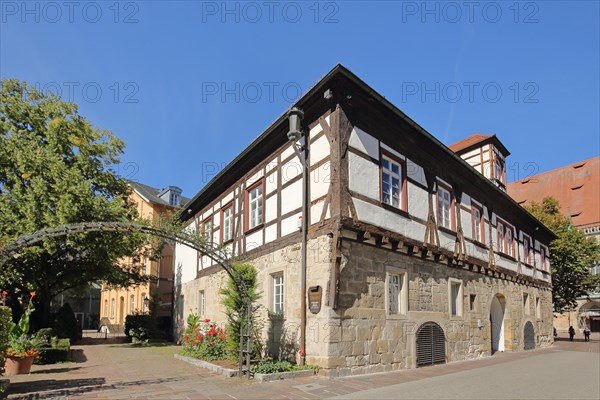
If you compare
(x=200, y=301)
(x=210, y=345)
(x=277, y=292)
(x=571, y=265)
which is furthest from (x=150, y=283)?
(x=571, y=265)

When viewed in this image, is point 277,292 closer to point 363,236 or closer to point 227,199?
point 363,236

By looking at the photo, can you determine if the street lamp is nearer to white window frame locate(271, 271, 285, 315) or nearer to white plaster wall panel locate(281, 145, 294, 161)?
white plaster wall panel locate(281, 145, 294, 161)

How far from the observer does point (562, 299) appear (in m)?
29.0

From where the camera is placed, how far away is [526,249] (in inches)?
872

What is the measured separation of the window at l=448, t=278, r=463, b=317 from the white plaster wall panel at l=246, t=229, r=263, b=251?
19.8 ft

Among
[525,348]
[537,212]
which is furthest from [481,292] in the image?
[537,212]

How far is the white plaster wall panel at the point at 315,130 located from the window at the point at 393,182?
1.86 m

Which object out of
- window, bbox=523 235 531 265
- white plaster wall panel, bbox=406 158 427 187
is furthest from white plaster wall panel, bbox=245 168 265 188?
window, bbox=523 235 531 265

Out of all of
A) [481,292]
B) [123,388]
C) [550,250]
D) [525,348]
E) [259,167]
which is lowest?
[525,348]

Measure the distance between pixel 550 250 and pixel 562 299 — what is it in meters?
3.40

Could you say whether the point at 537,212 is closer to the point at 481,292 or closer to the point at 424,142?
the point at 481,292

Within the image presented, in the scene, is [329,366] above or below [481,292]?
below

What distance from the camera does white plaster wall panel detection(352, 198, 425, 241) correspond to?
10.6 metres

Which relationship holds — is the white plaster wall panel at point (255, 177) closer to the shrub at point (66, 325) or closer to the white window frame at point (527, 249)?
the shrub at point (66, 325)
